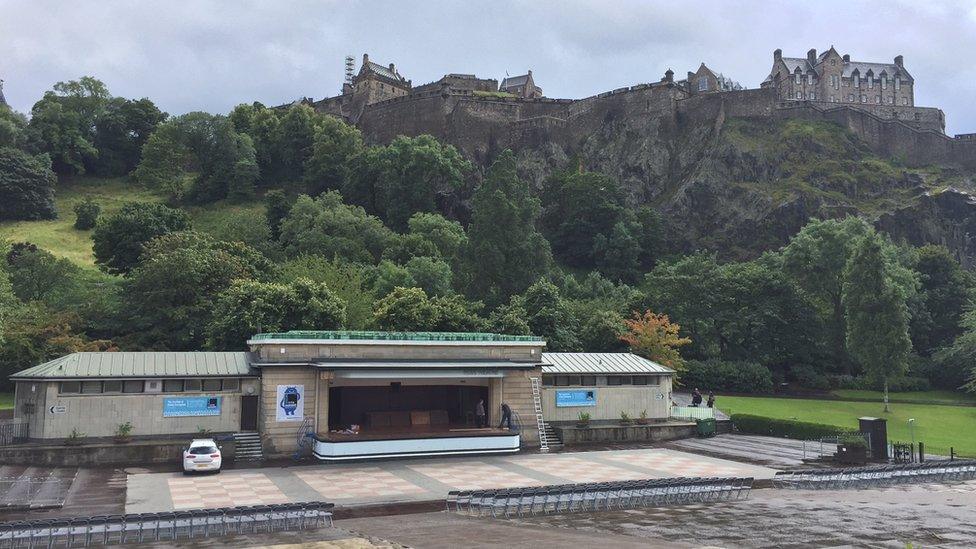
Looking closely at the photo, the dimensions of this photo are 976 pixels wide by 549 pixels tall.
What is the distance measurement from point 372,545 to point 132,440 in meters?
16.9

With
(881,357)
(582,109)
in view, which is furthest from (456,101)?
(881,357)

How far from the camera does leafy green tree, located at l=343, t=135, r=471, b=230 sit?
78.9 m

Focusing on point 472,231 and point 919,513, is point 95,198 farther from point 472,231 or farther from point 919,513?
point 919,513

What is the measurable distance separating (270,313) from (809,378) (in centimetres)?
3924

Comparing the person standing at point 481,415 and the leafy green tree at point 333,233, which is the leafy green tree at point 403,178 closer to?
the leafy green tree at point 333,233

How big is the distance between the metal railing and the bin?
510 mm

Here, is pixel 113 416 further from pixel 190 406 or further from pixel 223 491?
pixel 223 491

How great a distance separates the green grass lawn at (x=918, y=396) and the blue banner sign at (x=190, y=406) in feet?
134

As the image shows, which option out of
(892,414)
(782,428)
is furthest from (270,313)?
(892,414)

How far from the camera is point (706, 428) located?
37281 mm

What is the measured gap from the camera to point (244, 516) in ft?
57.9

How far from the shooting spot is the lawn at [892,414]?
1473 inches

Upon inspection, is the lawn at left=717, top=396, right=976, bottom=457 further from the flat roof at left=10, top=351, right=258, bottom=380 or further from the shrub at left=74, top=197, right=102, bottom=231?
the shrub at left=74, top=197, right=102, bottom=231

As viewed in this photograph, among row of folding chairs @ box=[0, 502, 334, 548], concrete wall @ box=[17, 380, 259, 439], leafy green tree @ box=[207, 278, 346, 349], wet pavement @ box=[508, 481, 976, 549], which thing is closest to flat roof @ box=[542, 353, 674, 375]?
leafy green tree @ box=[207, 278, 346, 349]
